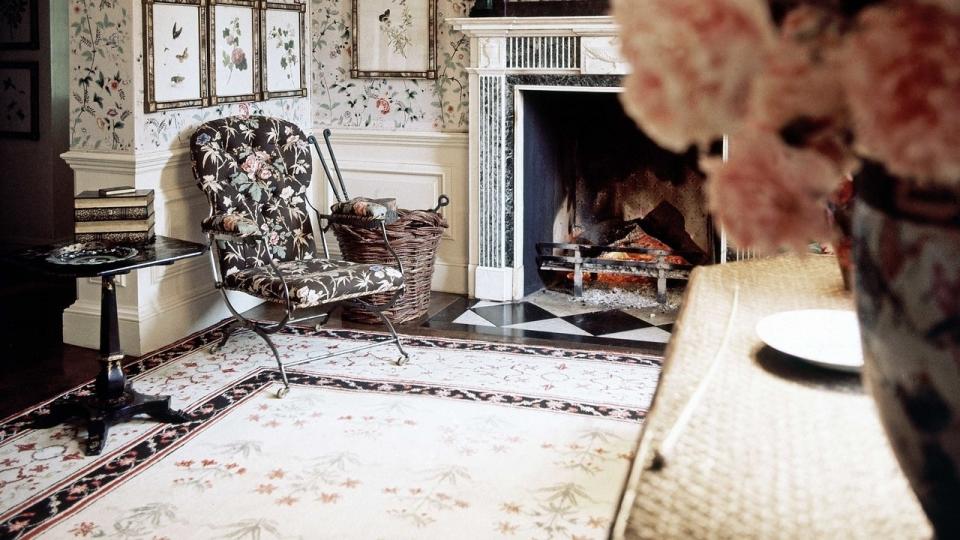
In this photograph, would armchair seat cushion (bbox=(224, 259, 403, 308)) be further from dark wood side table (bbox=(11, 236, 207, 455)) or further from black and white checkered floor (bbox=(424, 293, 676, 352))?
black and white checkered floor (bbox=(424, 293, 676, 352))

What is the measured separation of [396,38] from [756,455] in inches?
171

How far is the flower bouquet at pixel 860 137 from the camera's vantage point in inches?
20.8

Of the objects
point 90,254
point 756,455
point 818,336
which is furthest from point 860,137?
point 90,254

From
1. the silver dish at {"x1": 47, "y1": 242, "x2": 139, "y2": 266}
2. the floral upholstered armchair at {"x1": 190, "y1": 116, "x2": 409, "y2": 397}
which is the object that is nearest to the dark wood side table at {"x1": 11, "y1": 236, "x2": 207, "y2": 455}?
the silver dish at {"x1": 47, "y1": 242, "x2": 139, "y2": 266}

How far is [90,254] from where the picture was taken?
3100 mm

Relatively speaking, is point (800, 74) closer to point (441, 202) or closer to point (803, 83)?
point (803, 83)

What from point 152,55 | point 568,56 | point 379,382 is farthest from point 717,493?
point 568,56

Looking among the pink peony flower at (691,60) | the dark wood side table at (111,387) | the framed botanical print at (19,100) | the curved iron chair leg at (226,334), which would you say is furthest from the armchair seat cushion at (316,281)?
the pink peony flower at (691,60)

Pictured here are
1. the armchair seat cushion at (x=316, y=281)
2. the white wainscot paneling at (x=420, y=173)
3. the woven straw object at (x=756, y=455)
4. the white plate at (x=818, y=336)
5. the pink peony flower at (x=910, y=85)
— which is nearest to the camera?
the pink peony flower at (x=910, y=85)

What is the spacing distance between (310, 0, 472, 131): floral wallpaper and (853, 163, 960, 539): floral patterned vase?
4404 millimetres

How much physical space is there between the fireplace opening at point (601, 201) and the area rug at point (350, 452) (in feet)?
3.83

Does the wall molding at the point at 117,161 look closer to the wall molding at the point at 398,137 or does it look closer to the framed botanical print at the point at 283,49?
the framed botanical print at the point at 283,49

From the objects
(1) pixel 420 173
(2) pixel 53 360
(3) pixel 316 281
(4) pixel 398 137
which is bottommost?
(2) pixel 53 360

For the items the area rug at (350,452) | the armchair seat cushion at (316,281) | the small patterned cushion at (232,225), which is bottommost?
the area rug at (350,452)
